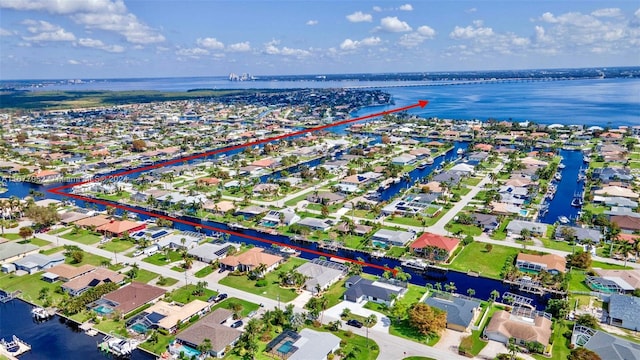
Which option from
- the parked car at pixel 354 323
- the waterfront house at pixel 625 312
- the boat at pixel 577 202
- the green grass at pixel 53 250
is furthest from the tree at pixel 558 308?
the green grass at pixel 53 250

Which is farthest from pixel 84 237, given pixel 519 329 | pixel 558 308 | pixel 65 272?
pixel 558 308

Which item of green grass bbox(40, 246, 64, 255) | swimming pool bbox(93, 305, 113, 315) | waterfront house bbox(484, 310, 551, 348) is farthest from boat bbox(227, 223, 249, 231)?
waterfront house bbox(484, 310, 551, 348)

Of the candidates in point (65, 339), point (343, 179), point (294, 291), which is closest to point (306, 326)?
point (294, 291)

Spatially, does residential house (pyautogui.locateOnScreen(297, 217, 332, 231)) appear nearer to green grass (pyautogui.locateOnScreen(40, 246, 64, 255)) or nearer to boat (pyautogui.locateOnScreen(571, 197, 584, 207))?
green grass (pyautogui.locateOnScreen(40, 246, 64, 255))

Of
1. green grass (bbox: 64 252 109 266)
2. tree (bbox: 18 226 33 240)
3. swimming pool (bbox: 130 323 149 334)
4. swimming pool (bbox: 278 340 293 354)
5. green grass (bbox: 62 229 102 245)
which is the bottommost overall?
swimming pool (bbox: 130 323 149 334)

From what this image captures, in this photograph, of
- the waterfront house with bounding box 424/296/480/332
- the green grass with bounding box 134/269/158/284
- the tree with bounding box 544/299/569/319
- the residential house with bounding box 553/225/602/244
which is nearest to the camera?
the waterfront house with bounding box 424/296/480/332

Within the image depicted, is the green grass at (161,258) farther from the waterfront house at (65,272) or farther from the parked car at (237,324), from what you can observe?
the parked car at (237,324)

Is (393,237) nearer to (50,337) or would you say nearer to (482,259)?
(482,259)
